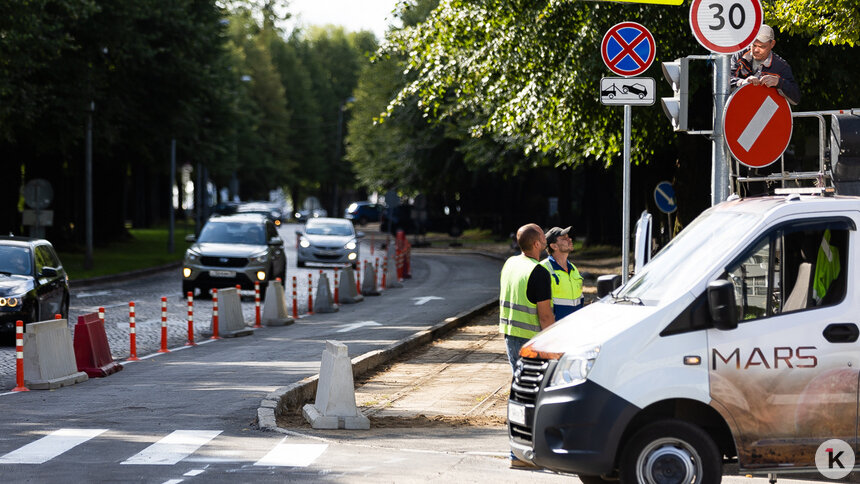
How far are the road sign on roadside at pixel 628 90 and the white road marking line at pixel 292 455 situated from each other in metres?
4.10

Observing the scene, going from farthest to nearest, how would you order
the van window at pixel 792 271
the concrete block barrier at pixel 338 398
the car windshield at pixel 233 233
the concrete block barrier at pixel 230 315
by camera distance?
the car windshield at pixel 233 233 → the concrete block barrier at pixel 230 315 → the concrete block barrier at pixel 338 398 → the van window at pixel 792 271

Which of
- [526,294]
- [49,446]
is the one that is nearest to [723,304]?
[526,294]

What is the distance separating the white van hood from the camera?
7480 millimetres

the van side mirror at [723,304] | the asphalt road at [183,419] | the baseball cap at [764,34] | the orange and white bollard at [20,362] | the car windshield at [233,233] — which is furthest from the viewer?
the car windshield at [233,233]

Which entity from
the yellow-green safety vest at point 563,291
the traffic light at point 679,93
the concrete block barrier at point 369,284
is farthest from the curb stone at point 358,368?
the concrete block barrier at point 369,284

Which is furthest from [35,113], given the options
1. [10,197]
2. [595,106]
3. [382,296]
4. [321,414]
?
[321,414]

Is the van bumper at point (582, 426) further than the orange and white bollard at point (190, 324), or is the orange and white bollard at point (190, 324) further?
the orange and white bollard at point (190, 324)

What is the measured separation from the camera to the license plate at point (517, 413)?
7809 millimetres

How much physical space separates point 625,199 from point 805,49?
34.6 feet

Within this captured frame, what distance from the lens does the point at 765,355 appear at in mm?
7441

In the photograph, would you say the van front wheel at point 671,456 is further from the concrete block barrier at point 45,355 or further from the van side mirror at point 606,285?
the concrete block barrier at point 45,355

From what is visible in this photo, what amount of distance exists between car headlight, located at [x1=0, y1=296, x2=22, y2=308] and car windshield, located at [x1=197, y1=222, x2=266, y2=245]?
10641mm

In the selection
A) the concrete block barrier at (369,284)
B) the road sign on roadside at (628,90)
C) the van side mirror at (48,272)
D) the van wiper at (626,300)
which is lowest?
the concrete block barrier at (369,284)

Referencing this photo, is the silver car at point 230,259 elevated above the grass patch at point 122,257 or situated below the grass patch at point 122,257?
above
